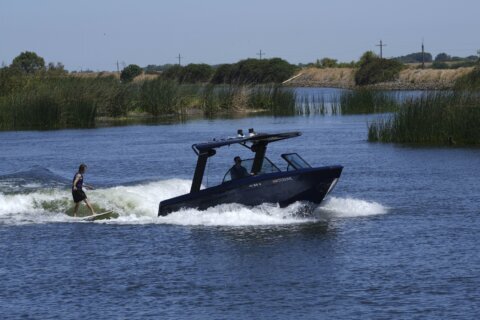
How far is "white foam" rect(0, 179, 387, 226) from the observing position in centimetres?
2816

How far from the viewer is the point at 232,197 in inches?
1101

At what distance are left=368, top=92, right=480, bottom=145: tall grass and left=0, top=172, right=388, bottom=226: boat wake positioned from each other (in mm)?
15376

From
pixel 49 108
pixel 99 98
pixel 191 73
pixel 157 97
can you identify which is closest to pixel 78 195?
pixel 49 108

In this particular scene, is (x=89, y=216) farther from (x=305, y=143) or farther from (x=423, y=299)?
(x=305, y=143)

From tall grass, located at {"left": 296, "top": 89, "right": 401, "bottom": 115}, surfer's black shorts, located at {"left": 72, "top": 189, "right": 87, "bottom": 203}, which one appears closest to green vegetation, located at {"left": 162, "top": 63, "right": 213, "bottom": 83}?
tall grass, located at {"left": 296, "top": 89, "right": 401, "bottom": 115}

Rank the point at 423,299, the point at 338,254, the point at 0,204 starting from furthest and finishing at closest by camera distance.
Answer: the point at 0,204
the point at 338,254
the point at 423,299

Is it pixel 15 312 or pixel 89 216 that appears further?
pixel 89 216

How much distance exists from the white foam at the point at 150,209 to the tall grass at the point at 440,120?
50.7ft

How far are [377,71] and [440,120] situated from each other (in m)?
95.7

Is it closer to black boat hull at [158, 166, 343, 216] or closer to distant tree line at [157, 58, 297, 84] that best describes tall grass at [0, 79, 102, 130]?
black boat hull at [158, 166, 343, 216]

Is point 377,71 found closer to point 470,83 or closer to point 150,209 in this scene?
point 470,83

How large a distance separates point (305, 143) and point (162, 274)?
3283 centimetres

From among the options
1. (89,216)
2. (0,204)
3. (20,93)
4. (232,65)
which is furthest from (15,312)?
(232,65)

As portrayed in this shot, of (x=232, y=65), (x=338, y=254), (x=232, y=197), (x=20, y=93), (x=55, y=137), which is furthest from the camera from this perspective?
(x=232, y=65)
